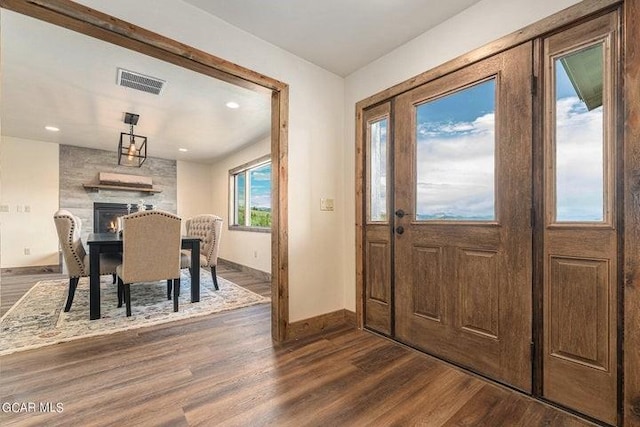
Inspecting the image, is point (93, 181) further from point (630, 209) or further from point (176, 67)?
point (630, 209)

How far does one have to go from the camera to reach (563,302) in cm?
152

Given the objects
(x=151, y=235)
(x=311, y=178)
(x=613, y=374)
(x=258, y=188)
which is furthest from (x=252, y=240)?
(x=613, y=374)

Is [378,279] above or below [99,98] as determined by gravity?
below

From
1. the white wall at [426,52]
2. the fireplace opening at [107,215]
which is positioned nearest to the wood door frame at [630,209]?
the white wall at [426,52]

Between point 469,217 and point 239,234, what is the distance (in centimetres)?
469

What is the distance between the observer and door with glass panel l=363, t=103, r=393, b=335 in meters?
2.42

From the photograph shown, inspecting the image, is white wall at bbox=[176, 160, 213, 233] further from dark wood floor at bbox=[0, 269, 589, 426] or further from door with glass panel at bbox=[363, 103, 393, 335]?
door with glass panel at bbox=[363, 103, 393, 335]

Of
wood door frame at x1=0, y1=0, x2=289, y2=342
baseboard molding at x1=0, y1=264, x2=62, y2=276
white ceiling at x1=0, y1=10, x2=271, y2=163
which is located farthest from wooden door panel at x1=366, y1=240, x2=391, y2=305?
baseboard molding at x1=0, y1=264, x2=62, y2=276

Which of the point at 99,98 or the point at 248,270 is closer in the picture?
the point at 99,98

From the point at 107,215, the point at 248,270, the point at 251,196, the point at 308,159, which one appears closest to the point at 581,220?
the point at 308,159

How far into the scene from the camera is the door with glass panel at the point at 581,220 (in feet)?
4.54

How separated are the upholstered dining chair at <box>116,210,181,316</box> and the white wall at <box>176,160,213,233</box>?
3983 millimetres

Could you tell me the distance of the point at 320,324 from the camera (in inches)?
102

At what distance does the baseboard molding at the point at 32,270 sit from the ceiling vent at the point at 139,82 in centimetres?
433
